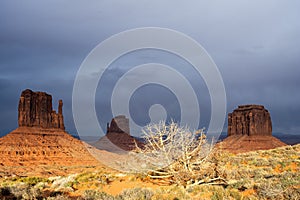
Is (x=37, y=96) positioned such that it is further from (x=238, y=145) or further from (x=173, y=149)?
(x=173, y=149)

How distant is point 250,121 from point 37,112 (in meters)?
56.2

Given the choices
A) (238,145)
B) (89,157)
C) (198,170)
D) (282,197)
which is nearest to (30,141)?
(89,157)

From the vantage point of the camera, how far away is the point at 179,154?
12305 millimetres

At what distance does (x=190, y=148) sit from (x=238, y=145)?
62.9 metres

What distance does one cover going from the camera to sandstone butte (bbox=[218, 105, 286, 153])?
7494 cm

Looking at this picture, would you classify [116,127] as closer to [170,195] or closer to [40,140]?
[40,140]

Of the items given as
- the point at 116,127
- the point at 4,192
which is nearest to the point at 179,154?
the point at 4,192

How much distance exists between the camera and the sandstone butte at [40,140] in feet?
169

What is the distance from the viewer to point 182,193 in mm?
9586

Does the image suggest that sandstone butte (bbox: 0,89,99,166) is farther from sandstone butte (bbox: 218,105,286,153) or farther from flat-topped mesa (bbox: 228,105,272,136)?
flat-topped mesa (bbox: 228,105,272,136)

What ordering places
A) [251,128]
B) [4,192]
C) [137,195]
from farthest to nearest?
[251,128]
[4,192]
[137,195]

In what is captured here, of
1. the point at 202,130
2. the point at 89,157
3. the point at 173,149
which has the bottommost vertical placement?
the point at 89,157

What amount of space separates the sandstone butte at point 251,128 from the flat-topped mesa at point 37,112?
42.8 m

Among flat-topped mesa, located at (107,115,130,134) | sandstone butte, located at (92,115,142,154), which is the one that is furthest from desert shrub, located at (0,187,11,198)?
flat-topped mesa, located at (107,115,130,134)
